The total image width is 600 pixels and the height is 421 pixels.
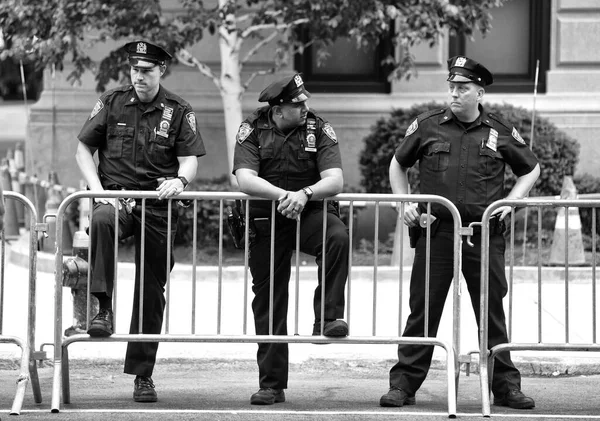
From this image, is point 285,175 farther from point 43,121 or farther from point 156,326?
point 43,121

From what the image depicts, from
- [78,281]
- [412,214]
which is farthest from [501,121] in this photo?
[78,281]

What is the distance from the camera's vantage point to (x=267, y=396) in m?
7.36

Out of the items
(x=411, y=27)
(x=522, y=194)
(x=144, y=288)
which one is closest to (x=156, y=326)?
(x=144, y=288)

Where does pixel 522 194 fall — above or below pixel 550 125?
below

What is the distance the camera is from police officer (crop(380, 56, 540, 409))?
7.36 meters

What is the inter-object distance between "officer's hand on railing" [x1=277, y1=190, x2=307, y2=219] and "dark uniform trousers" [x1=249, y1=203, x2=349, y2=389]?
0.19m

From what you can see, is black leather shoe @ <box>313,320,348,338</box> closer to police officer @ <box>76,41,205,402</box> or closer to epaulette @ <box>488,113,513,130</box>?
police officer @ <box>76,41,205,402</box>

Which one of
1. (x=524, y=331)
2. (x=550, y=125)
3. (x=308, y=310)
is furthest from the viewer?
(x=550, y=125)

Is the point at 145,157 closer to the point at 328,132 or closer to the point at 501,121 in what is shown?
the point at 328,132

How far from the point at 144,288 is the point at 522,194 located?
7.58 feet

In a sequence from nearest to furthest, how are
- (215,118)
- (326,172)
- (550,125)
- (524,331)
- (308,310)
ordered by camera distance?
(326,172)
(524,331)
(308,310)
(550,125)
(215,118)

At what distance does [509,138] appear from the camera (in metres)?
7.42

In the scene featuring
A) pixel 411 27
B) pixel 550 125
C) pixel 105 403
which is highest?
pixel 411 27

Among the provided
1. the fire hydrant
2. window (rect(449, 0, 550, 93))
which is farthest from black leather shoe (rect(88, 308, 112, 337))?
window (rect(449, 0, 550, 93))
